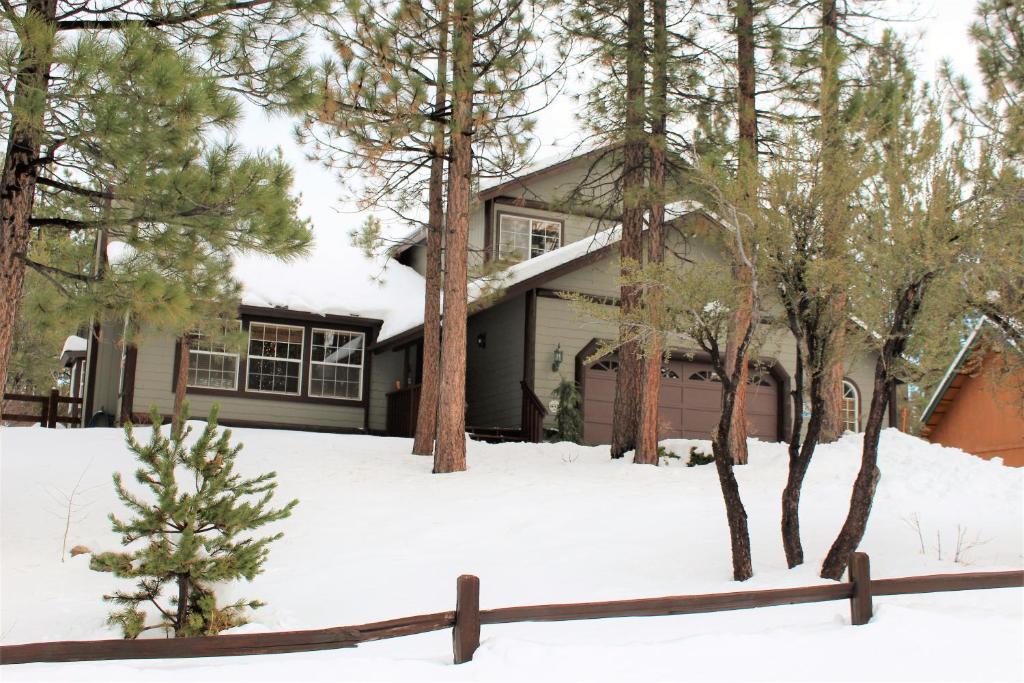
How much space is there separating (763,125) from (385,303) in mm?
8326

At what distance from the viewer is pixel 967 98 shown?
1220 cm

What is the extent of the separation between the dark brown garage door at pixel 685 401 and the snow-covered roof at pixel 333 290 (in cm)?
365

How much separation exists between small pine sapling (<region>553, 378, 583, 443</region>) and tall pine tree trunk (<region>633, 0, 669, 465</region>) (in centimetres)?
256

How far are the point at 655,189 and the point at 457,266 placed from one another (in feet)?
10.5

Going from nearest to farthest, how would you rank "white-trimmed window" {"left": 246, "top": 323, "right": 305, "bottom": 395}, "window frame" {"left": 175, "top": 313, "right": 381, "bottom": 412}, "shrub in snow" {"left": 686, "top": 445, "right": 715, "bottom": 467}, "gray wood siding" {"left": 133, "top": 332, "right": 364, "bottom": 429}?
"shrub in snow" {"left": 686, "top": 445, "right": 715, "bottom": 467}
"gray wood siding" {"left": 133, "top": 332, "right": 364, "bottom": 429}
"window frame" {"left": 175, "top": 313, "right": 381, "bottom": 412}
"white-trimmed window" {"left": 246, "top": 323, "right": 305, "bottom": 395}

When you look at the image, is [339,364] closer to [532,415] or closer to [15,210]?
[532,415]

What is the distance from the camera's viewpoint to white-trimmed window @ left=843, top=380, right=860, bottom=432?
68.6ft

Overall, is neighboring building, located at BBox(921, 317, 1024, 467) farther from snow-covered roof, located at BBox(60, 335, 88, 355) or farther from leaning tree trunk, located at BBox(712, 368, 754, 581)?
snow-covered roof, located at BBox(60, 335, 88, 355)

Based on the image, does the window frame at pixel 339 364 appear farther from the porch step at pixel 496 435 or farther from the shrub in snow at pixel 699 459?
the shrub in snow at pixel 699 459

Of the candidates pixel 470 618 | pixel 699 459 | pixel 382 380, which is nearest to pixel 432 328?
pixel 699 459

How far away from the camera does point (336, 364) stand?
787 inches

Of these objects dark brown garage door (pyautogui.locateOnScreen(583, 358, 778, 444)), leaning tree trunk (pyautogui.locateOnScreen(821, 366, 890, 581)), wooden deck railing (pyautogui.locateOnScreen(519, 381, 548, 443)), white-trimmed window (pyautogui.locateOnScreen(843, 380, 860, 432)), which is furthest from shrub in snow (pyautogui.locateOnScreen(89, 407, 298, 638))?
white-trimmed window (pyautogui.locateOnScreen(843, 380, 860, 432))

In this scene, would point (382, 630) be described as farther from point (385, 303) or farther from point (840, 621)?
point (385, 303)

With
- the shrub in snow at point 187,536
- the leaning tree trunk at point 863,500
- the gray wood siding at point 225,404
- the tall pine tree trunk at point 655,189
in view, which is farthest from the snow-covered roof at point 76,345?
the leaning tree trunk at point 863,500
